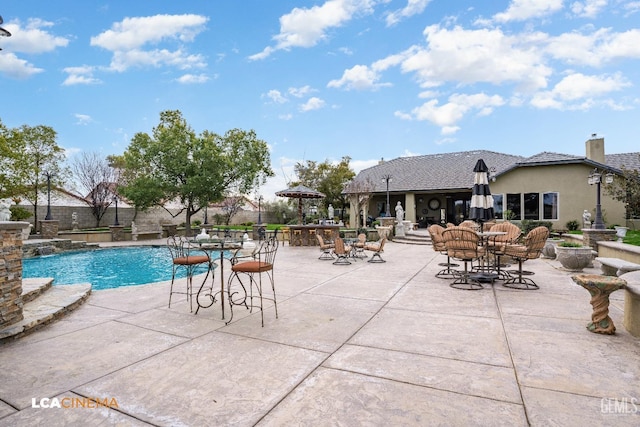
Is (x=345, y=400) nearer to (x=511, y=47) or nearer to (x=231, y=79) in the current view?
(x=511, y=47)

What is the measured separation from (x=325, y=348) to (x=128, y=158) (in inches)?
778

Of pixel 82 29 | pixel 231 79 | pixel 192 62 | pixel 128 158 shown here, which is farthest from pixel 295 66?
pixel 128 158

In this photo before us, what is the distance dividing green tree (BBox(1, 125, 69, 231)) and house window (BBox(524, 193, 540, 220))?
25542 mm

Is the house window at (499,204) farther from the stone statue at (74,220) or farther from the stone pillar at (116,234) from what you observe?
the stone statue at (74,220)

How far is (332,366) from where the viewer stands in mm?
2729

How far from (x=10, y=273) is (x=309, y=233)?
36.3 feet

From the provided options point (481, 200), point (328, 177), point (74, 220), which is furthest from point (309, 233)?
point (74, 220)

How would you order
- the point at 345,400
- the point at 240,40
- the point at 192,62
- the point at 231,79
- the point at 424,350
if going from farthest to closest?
the point at 231,79 < the point at 192,62 < the point at 240,40 < the point at 424,350 < the point at 345,400

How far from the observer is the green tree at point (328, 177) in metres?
25.9

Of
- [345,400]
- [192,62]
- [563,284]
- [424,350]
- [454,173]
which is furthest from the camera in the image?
[454,173]

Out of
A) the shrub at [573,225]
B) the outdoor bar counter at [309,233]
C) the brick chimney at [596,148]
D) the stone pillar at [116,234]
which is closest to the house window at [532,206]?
the shrub at [573,225]

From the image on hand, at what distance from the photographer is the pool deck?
2.07 meters

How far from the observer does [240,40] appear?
12383 mm

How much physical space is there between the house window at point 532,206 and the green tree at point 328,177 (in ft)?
39.6
